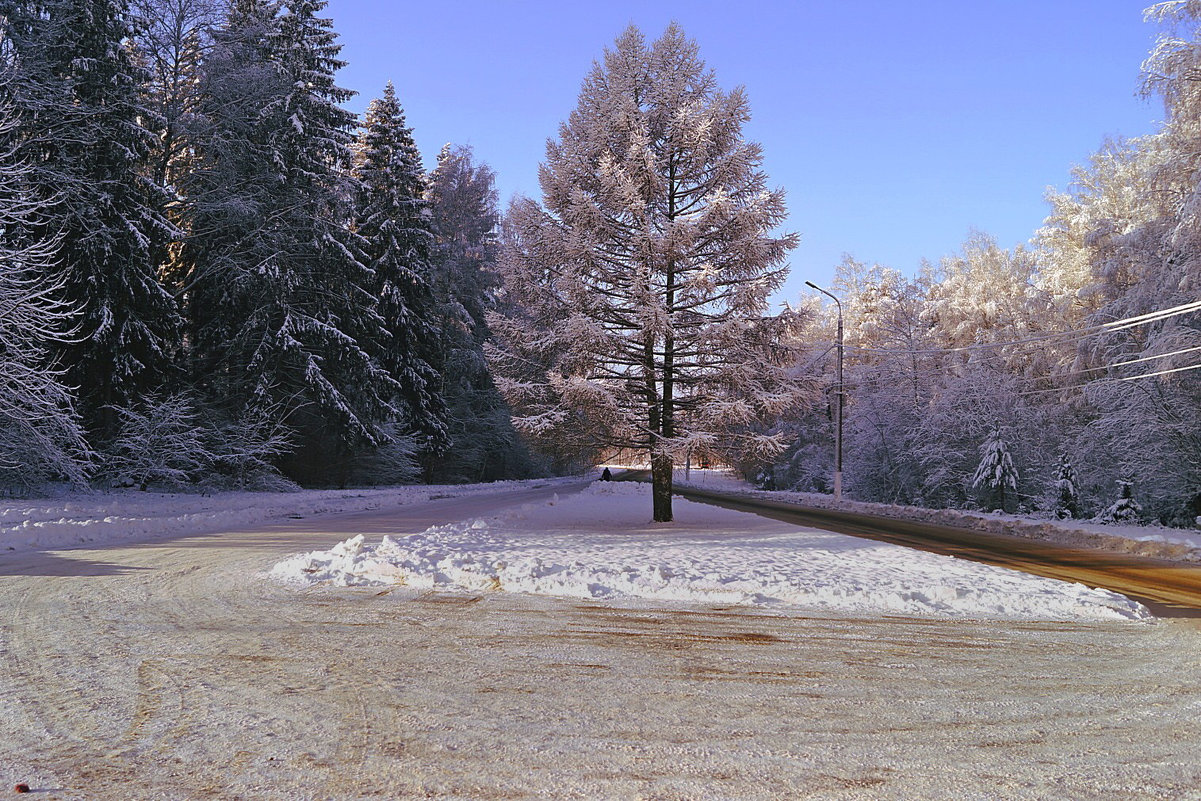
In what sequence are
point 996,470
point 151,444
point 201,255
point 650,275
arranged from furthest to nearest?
point 201,255 < point 996,470 < point 151,444 < point 650,275

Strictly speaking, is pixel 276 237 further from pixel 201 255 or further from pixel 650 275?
pixel 650 275

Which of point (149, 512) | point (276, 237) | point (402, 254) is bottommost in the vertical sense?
point (149, 512)

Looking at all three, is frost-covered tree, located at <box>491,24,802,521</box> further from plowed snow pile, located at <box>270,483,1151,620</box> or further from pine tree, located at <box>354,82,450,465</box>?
pine tree, located at <box>354,82,450,465</box>

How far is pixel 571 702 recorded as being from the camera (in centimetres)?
461

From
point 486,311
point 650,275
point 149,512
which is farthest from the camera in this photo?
point 486,311

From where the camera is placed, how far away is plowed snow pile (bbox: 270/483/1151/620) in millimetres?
8117

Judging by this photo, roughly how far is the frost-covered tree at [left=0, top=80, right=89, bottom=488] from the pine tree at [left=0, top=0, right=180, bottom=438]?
0.80 metres

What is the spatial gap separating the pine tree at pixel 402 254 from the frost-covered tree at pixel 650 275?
2097 centimetres

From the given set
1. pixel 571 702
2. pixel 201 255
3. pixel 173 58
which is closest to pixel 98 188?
pixel 201 255

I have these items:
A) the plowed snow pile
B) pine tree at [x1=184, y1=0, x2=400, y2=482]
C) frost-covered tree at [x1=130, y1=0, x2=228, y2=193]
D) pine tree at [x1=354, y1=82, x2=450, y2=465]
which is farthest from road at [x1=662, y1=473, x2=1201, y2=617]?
frost-covered tree at [x1=130, y1=0, x2=228, y2=193]

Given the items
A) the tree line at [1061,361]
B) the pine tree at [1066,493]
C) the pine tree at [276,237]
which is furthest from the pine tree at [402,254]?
the pine tree at [1066,493]

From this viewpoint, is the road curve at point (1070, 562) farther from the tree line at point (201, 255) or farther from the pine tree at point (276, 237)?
the pine tree at point (276, 237)

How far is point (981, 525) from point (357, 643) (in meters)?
20.9

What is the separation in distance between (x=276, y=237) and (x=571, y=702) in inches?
1081
